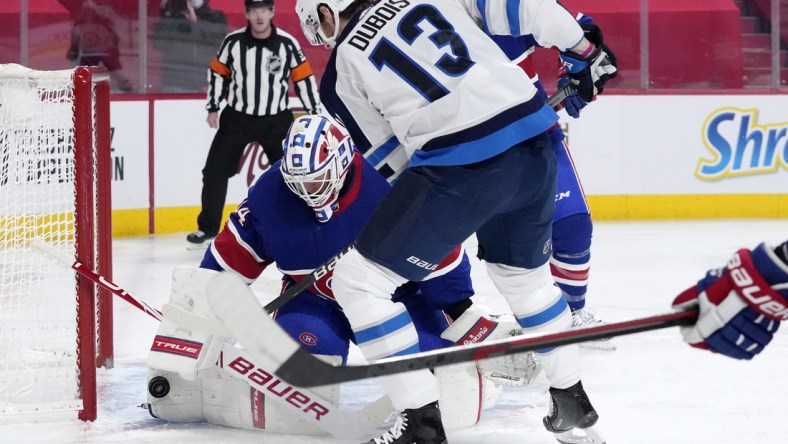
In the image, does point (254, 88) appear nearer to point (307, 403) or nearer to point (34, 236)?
point (34, 236)

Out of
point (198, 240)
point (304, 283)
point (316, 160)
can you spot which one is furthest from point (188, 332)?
point (198, 240)

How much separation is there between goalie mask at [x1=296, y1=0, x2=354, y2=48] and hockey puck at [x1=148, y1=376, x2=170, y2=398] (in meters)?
0.85

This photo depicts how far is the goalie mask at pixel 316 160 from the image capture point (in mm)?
2508


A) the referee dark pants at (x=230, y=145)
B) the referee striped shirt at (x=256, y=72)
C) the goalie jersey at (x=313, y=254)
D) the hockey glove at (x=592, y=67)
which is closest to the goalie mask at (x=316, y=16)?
the goalie jersey at (x=313, y=254)

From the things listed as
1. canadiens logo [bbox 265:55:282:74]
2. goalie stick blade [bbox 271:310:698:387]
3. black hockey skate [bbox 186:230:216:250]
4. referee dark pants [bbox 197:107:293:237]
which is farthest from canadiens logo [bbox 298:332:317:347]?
canadiens logo [bbox 265:55:282:74]

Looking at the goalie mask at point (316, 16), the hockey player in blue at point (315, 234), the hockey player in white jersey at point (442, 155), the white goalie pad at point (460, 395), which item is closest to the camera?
the hockey player in white jersey at point (442, 155)

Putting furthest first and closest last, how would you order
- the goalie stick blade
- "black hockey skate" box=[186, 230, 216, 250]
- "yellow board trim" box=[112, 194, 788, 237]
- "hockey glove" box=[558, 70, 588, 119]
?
"yellow board trim" box=[112, 194, 788, 237] → "black hockey skate" box=[186, 230, 216, 250] → "hockey glove" box=[558, 70, 588, 119] → the goalie stick blade

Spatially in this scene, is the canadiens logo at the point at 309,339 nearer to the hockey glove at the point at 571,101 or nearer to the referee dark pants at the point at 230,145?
the hockey glove at the point at 571,101

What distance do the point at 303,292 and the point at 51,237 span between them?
2.43ft

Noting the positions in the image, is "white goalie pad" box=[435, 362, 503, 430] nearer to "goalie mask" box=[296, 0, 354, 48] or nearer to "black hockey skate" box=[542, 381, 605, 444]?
"black hockey skate" box=[542, 381, 605, 444]

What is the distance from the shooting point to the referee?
587 cm

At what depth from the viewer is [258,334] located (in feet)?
5.79

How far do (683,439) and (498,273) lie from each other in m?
0.57

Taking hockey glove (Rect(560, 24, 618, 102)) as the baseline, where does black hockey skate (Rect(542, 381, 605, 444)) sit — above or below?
below
